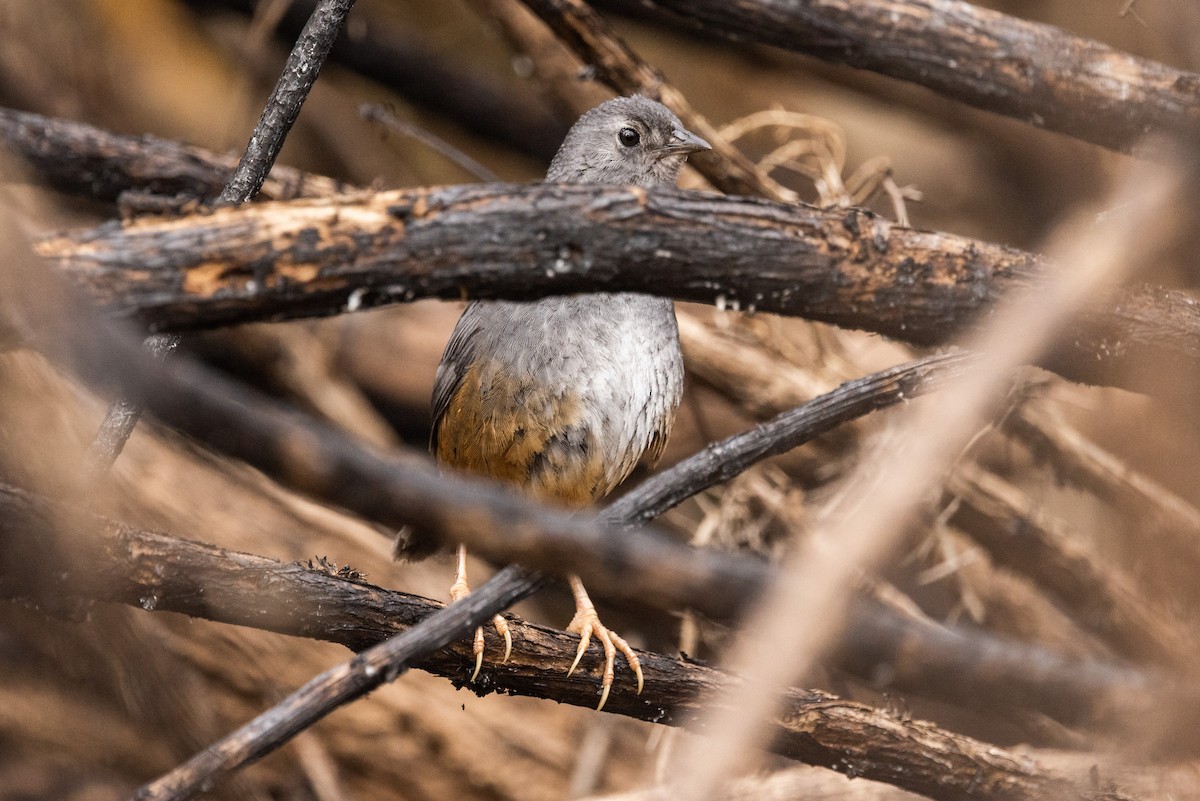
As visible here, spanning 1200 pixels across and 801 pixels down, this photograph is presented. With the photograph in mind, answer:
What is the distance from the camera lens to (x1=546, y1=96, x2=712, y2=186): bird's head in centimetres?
362

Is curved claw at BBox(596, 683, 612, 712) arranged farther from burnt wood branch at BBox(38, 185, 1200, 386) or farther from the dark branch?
the dark branch

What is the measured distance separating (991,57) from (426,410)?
9.88 feet

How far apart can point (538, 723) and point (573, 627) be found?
186 centimetres

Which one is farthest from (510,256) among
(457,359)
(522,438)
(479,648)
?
(457,359)

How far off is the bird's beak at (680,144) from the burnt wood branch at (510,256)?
4.29 feet

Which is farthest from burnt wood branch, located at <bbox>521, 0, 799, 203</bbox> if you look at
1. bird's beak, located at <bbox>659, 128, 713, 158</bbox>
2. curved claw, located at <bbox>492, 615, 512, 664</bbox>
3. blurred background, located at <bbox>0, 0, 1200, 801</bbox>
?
curved claw, located at <bbox>492, 615, 512, 664</bbox>

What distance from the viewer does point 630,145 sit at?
144 inches

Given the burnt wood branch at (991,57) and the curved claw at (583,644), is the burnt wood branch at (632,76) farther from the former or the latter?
the curved claw at (583,644)

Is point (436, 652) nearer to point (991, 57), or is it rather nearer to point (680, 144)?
point (680, 144)

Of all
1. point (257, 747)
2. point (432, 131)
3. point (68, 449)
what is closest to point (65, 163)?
point (68, 449)

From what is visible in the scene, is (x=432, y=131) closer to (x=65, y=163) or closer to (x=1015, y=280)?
(x=65, y=163)

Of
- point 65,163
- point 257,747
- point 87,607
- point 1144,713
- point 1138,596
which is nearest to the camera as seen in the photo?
point 257,747

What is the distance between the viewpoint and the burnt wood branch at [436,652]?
2320 millimetres

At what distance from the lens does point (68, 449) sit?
13.2 ft
